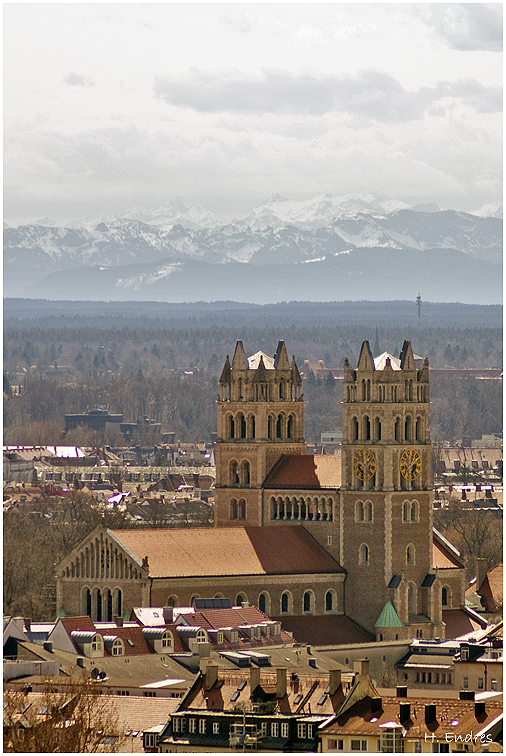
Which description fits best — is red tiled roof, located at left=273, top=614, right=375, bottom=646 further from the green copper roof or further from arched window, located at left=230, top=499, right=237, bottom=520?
arched window, located at left=230, top=499, right=237, bottom=520

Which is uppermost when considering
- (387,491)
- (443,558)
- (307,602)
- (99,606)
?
(387,491)

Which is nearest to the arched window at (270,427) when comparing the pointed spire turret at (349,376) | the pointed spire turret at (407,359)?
the pointed spire turret at (349,376)

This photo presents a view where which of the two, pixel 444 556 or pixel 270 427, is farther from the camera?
pixel 270 427

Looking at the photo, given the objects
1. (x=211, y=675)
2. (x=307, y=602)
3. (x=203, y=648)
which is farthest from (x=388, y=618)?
(x=211, y=675)

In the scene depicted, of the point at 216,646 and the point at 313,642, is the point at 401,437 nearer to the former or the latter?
the point at 313,642

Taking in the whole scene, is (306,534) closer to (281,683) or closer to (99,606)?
(99,606)

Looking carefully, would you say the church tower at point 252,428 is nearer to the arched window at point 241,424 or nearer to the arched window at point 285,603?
the arched window at point 241,424

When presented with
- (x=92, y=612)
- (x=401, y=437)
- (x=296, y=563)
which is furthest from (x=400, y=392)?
(x=92, y=612)
